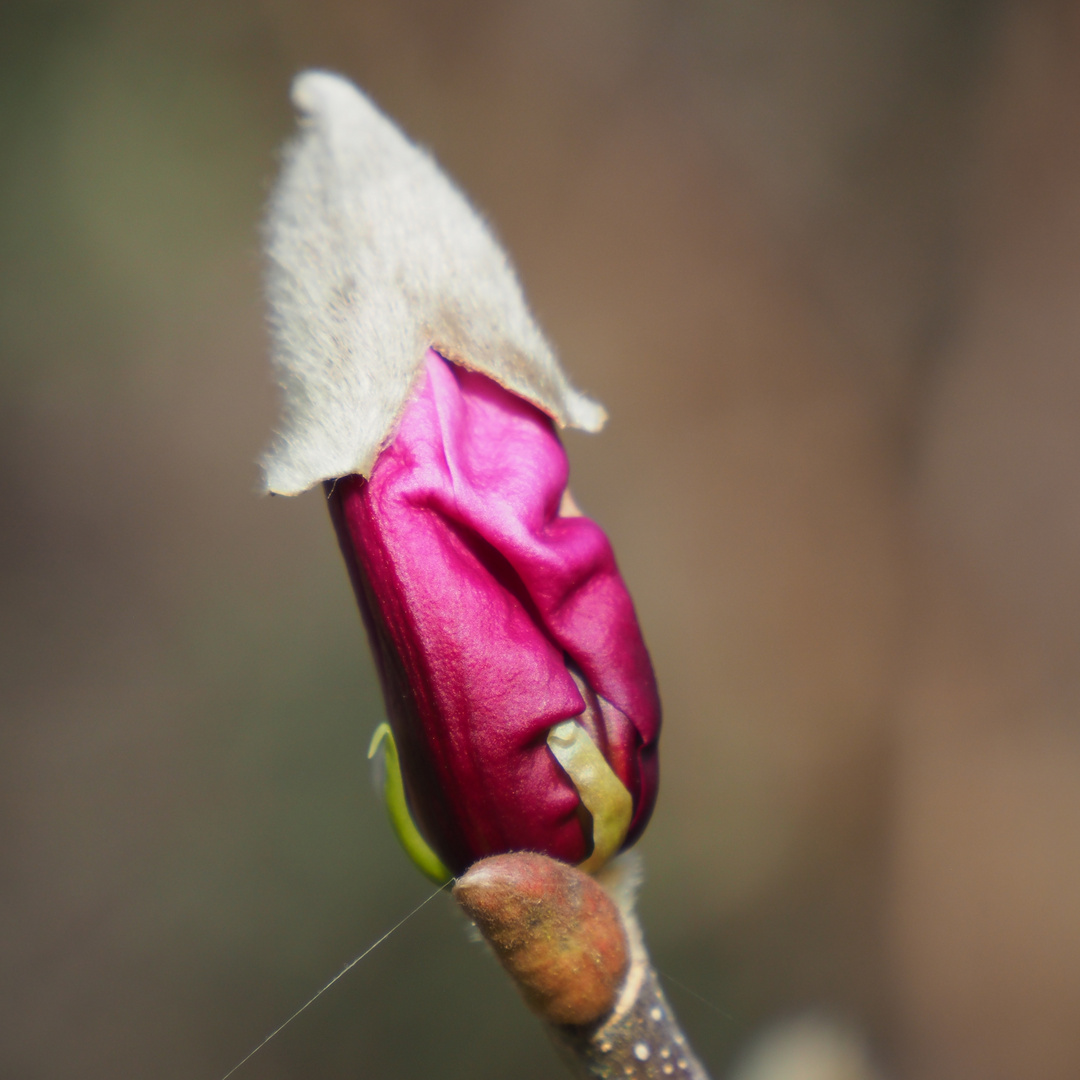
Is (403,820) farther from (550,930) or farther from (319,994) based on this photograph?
(319,994)

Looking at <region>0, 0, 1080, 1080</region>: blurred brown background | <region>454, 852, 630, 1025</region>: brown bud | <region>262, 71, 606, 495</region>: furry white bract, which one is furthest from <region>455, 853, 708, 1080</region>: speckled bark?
<region>0, 0, 1080, 1080</region>: blurred brown background

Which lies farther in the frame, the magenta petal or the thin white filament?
the thin white filament

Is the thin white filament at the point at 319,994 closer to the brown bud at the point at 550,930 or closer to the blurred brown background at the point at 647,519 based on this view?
the blurred brown background at the point at 647,519

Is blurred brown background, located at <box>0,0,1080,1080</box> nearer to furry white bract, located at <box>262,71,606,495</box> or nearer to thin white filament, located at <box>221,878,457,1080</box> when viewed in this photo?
thin white filament, located at <box>221,878,457,1080</box>

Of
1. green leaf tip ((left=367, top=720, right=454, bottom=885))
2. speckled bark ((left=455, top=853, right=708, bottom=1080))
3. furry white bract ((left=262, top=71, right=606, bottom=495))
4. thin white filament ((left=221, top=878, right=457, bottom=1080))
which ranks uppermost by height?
furry white bract ((left=262, top=71, right=606, bottom=495))

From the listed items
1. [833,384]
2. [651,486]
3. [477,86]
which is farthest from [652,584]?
[477,86]

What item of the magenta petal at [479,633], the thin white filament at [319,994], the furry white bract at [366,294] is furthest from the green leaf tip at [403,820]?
the thin white filament at [319,994]
